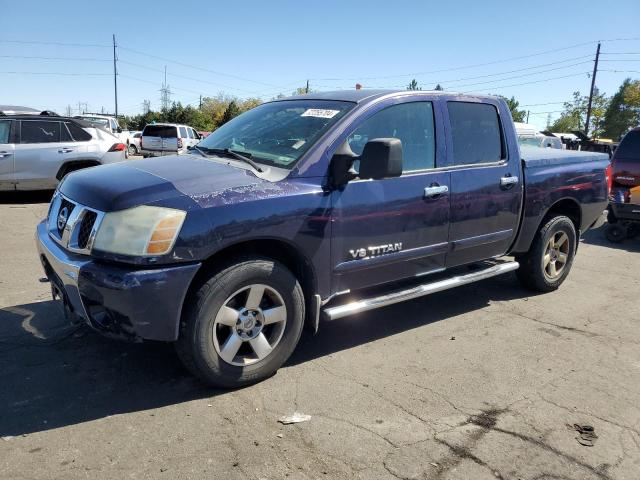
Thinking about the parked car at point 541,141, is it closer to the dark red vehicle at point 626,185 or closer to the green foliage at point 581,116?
the dark red vehicle at point 626,185

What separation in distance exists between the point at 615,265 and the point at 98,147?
9.53 m

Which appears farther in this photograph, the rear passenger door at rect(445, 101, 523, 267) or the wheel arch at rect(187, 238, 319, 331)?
the rear passenger door at rect(445, 101, 523, 267)

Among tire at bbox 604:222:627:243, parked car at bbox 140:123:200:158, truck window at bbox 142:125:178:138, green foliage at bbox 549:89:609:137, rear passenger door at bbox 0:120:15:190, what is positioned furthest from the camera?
green foliage at bbox 549:89:609:137

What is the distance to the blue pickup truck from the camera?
289 cm

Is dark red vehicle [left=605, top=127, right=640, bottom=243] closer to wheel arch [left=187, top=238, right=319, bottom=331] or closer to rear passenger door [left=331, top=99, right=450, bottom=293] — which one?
rear passenger door [left=331, top=99, right=450, bottom=293]

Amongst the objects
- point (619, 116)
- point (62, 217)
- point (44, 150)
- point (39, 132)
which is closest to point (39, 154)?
point (44, 150)

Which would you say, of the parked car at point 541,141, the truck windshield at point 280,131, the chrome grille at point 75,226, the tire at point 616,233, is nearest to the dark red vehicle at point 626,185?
the tire at point 616,233

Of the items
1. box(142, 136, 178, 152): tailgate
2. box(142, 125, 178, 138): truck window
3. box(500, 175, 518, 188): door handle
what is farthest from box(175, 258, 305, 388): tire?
box(142, 125, 178, 138): truck window

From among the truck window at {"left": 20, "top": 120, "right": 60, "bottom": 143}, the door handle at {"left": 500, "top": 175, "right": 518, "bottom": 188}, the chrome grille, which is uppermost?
the truck window at {"left": 20, "top": 120, "right": 60, "bottom": 143}

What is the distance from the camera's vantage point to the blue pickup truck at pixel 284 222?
9.50ft

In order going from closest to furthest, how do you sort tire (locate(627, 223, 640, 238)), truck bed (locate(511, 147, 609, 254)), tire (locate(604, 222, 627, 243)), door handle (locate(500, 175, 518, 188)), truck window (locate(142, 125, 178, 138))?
1. door handle (locate(500, 175, 518, 188))
2. truck bed (locate(511, 147, 609, 254))
3. tire (locate(604, 222, 627, 243))
4. tire (locate(627, 223, 640, 238))
5. truck window (locate(142, 125, 178, 138))

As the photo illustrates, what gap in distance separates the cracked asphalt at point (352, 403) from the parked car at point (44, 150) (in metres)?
6.11

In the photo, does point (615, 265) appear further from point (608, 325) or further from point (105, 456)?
point (105, 456)

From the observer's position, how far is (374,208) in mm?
3643
